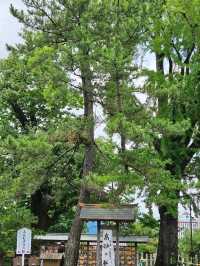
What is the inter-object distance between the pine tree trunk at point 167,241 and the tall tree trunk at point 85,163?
16.5 feet

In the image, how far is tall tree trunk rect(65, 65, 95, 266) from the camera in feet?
50.9

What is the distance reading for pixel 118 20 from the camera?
1520cm

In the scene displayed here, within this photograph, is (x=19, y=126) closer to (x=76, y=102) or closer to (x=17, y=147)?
(x=76, y=102)

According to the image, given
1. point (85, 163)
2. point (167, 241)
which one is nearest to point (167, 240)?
point (167, 241)

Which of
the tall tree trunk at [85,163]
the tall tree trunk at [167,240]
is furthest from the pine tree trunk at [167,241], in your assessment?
the tall tree trunk at [85,163]

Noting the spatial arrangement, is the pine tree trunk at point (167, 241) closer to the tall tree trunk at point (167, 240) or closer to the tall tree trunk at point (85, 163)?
the tall tree trunk at point (167, 240)

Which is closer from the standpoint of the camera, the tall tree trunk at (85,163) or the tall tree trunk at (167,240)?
the tall tree trunk at (85,163)

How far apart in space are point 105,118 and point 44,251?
8.74m

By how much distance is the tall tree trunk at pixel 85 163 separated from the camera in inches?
610

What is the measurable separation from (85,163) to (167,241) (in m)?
6.19

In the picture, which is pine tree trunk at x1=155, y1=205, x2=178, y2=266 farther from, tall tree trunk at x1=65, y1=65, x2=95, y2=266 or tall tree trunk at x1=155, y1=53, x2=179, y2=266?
tall tree trunk at x1=65, y1=65, x2=95, y2=266

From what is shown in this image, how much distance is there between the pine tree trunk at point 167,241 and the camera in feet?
66.4

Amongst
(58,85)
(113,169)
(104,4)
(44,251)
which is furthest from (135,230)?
(104,4)

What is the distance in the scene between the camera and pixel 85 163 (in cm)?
1644
